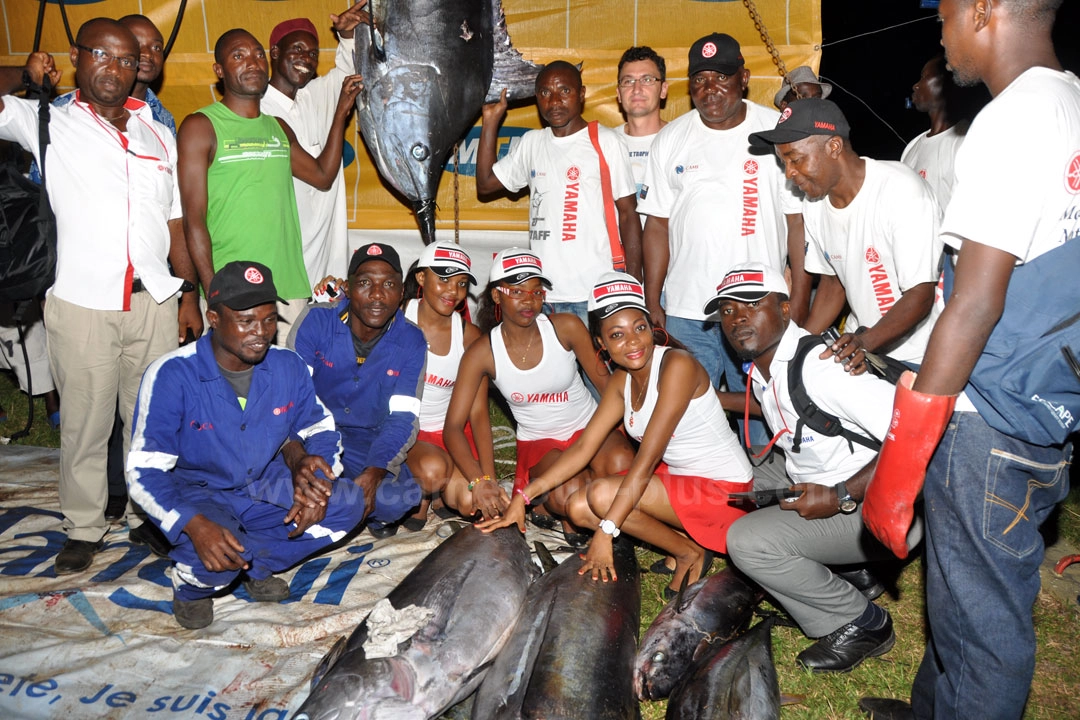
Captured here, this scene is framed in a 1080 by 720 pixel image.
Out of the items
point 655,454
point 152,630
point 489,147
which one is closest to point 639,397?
point 655,454

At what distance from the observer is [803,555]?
3.11 metres

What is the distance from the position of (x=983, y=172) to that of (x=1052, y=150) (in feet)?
0.50

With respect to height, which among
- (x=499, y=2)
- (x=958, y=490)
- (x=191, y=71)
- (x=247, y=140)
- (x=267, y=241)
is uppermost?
(x=499, y=2)

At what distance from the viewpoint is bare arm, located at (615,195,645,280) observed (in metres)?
4.53

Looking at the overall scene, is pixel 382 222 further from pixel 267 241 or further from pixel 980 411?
pixel 980 411

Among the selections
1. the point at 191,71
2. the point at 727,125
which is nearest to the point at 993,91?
the point at 727,125

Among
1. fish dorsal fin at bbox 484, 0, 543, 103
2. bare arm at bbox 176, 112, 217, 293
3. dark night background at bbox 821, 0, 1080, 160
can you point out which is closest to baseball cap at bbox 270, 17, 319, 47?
fish dorsal fin at bbox 484, 0, 543, 103

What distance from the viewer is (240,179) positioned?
13.3 feet

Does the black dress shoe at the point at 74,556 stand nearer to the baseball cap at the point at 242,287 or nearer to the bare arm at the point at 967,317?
the baseball cap at the point at 242,287

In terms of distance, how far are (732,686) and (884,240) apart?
1.89 m

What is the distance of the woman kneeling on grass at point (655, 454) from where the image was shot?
11.3 feet

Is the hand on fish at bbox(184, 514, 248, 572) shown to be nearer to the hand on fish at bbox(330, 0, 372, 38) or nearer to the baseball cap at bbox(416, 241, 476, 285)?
the baseball cap at bbox(416, 241, 476, 285)

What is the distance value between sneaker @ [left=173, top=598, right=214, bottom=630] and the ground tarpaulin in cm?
3

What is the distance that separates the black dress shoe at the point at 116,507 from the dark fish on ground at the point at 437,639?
2001 millimetres
